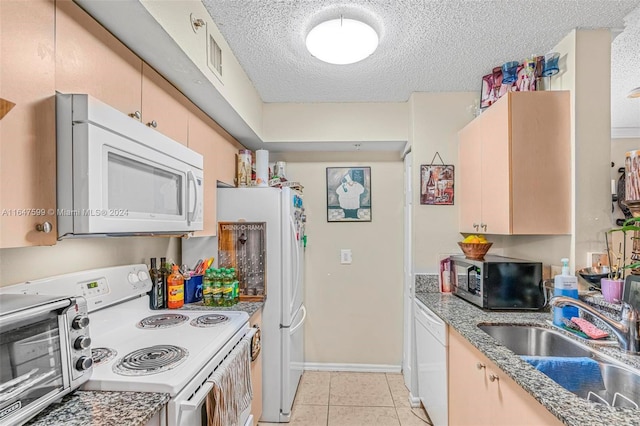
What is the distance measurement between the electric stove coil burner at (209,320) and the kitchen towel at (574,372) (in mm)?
1403

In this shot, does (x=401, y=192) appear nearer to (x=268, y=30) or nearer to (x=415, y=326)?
(x=415, y=326)

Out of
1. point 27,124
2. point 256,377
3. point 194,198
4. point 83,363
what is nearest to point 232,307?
point 256,377

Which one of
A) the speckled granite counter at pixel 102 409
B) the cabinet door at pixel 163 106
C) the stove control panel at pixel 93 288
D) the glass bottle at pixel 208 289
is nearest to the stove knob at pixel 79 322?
the speckled granite counter at pixel 102 409

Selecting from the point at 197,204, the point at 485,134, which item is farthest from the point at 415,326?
the point at 197,204

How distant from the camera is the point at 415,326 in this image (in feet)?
9.05

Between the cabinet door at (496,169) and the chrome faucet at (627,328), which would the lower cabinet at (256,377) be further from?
the chrome faucet at (627,328)

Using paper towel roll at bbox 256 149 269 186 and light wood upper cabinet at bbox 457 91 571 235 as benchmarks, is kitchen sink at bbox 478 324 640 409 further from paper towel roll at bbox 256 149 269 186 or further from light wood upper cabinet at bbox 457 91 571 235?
paper towel roll at bbox 256 149 269 186

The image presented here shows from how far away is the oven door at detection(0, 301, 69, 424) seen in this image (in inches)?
33.1

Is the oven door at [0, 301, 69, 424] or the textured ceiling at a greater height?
the textured ceiling

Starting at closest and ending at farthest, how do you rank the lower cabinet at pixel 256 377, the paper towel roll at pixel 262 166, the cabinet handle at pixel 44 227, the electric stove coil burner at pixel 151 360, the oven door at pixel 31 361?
the oven door at pixel 31 361 < the cabinet handle at pixel 44 227 < the electric stove coil burner at pixel 151 360 < the lower cabinet at pixel 256 377 < the paper towel roll at pixel 262 166

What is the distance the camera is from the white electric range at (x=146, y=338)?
115 cm

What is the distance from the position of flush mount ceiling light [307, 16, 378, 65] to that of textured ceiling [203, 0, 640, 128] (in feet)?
0.16

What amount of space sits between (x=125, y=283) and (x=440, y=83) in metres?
2.37

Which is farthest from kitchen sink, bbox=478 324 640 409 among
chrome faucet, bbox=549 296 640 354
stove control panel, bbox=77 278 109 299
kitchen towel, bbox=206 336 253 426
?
stove control panel, bbox=77 278 109 299
